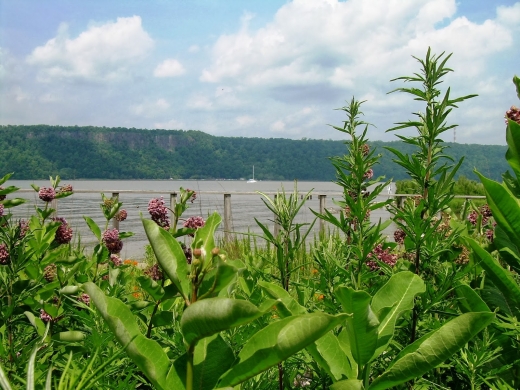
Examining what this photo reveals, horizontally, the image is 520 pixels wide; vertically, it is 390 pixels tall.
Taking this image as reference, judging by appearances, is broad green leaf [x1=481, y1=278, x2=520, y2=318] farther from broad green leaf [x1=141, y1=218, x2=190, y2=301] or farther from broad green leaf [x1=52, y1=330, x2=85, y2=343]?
broad green leaf [x1=52, y1=330, x2=85, y2=343]

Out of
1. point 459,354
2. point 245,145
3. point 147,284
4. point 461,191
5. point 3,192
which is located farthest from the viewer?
point 245,145

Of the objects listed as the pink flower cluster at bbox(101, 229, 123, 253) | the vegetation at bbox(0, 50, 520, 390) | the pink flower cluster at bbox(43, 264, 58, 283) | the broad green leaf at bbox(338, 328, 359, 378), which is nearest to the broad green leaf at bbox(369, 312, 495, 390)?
the vegetation at bbox(0, 50, 520, 390)

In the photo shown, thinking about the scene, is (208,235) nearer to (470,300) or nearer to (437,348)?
(437,348)

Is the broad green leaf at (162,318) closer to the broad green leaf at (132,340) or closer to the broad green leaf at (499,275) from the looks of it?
the broad green leaf at (132,340)

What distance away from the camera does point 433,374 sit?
4.17ft

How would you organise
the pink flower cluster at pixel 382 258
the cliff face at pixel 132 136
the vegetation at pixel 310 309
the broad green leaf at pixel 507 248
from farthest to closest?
the cliff face at pixel 132 136 → the pink flower cluster at pixel 382 258 → the broad green leaf at pixel 507 248 → the vegetation at pixel 310 309

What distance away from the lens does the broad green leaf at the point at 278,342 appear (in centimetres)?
68

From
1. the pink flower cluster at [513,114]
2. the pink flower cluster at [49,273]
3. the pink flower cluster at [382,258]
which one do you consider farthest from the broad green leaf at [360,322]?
the pink flower cluster at [49,273]

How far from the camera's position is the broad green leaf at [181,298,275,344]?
2.17 ft

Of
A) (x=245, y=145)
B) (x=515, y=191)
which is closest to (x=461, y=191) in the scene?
(x=515, y=191)

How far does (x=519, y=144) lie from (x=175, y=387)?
1.25 m

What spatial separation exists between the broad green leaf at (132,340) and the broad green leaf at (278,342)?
12 cm

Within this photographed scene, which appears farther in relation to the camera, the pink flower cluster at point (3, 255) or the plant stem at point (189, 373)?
the pink flower cluster at point (3, 255)

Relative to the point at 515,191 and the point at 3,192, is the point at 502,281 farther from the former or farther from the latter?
the point at 3,192
